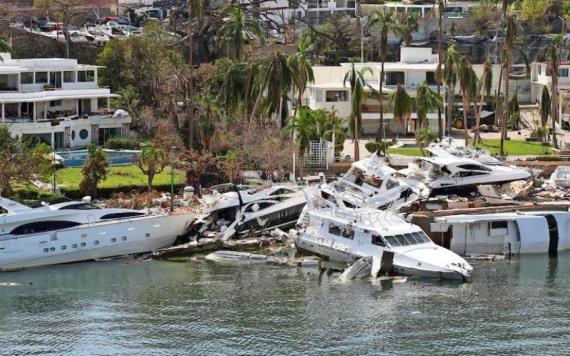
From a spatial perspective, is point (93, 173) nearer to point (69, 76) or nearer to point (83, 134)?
point (83, 134)

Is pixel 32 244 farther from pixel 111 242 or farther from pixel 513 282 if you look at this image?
pixel 513 282

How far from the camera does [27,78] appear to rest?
7756 cm

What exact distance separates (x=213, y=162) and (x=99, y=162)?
6902 mm

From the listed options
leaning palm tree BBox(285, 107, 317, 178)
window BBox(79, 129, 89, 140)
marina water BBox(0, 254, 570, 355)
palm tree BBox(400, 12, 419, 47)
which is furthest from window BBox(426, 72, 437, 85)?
marina water BBox(0, 254, 570, 355)

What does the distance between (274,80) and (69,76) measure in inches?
596

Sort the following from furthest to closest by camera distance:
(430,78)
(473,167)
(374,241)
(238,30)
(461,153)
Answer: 1. (430,78)
2. (238,30)
3. (461,153)
4. (473,167)
5. (374,241)

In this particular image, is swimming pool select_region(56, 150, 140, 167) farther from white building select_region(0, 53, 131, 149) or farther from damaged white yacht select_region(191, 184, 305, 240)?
damaged white yacht select_region(191, 184, 305, 240)

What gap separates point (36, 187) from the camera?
207 ft

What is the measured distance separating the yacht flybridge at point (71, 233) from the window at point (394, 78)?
37.0 metres

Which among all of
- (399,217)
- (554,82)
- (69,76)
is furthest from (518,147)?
(399,217)

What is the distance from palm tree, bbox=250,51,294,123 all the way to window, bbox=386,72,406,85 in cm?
1826

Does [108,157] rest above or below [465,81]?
below

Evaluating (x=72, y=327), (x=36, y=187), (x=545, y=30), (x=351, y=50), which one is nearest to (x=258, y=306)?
(x=72, y=327)

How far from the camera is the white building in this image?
7444cm
